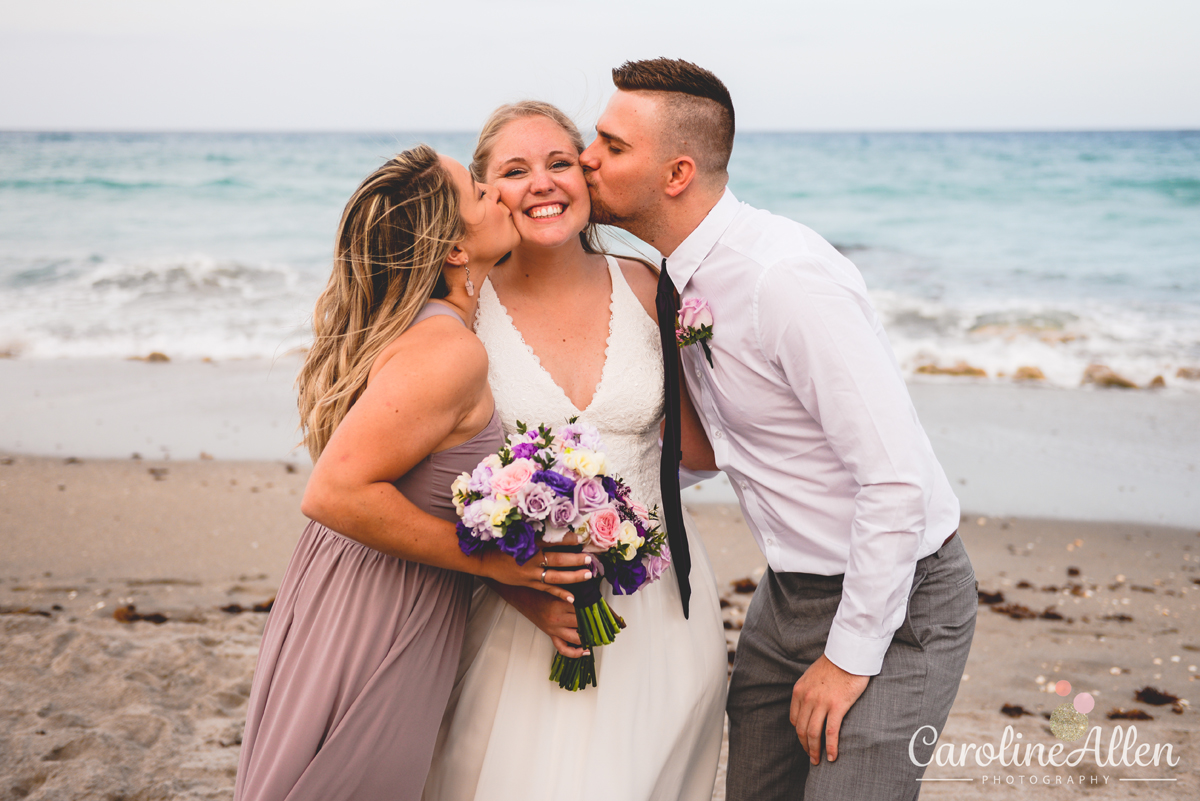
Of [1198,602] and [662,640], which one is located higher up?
[662,640]

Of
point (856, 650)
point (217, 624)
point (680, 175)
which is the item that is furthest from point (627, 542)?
point (217, 624)

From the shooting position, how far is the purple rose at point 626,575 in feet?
8.17

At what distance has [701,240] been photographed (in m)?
2.85

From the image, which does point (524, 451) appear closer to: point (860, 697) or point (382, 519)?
point (382, 519)

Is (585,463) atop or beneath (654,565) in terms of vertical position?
atop

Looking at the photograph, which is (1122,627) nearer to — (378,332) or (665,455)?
(665,455)

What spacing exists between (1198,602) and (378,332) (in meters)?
5.82

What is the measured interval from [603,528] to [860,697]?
94 centimetres

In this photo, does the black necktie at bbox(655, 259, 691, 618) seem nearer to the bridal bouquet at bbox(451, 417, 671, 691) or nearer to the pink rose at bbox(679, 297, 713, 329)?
the pink rose at bbox(679, 297, 713, 329)

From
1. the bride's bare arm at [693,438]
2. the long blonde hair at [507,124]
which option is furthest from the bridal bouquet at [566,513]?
the long blonde hair at [507,124]

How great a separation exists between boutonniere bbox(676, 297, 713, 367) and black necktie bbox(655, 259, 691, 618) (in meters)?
0.14

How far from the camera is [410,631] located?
8.23ft

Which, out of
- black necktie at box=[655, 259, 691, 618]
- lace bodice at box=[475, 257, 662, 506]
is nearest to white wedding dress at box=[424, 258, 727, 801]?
lace bodice at box=[475, 257, 662, 506]

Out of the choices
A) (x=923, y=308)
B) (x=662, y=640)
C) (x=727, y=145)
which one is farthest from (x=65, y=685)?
(x=923, y=308)
